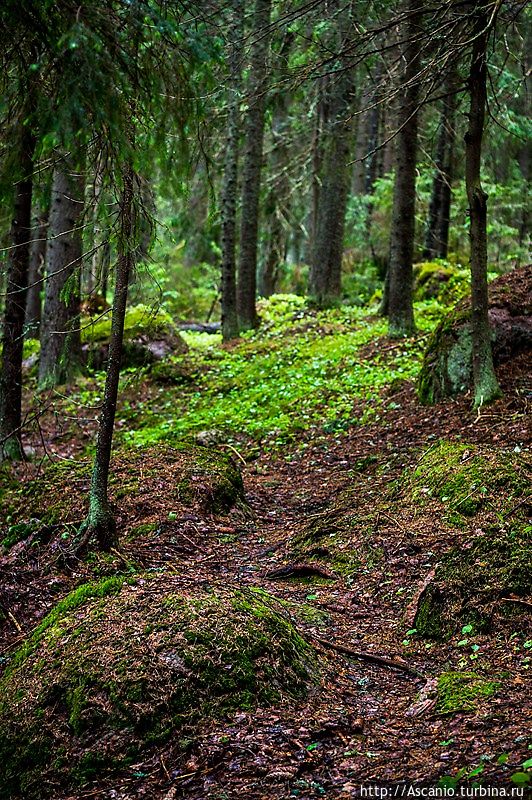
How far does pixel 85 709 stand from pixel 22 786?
0.43m

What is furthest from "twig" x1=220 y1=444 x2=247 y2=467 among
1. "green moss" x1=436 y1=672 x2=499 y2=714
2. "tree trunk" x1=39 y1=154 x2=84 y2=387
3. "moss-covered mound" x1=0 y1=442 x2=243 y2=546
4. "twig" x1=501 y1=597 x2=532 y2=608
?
"green moss" x1=436 y1=672 x2=499 y2=714

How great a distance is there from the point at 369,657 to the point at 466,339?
510 centimetres

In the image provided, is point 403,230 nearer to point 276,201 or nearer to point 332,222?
point 332,222

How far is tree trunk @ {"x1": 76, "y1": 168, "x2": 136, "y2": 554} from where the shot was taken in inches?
203

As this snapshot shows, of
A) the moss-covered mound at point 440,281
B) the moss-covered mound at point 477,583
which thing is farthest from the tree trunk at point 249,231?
the moss-covered mound at point 477,583

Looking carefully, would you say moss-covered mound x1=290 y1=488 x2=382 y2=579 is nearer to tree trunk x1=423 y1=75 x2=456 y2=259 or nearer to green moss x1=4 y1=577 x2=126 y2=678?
green moss x1=4 y1=577 x2=126 y2=678

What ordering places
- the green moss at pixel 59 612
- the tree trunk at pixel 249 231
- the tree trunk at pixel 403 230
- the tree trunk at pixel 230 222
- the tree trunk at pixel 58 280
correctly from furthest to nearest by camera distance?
the tree trunk at pixel 249 231, the tree trunk at pixel 230 222, the tree trunk at pixel 58 280, the tree trunk at pixel 403 230, the green moss at pixel 59 612

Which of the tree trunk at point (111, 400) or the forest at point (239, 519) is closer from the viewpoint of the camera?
the forest at point (239, 519)

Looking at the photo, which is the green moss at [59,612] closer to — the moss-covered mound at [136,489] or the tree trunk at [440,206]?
the moss-covered mound at [136,489]

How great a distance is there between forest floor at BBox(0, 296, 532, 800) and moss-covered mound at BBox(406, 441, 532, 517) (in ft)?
0.46

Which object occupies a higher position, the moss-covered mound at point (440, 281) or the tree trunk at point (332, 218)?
the tree trunk at point (332, 218)

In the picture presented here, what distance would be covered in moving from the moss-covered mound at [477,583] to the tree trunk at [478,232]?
285 centimetres

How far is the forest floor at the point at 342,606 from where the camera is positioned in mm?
3035

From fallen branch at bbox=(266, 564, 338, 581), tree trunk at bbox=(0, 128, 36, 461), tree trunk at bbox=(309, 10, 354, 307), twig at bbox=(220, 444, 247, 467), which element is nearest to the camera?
fallen branch at bbox=(266, 564, 338, 581)
